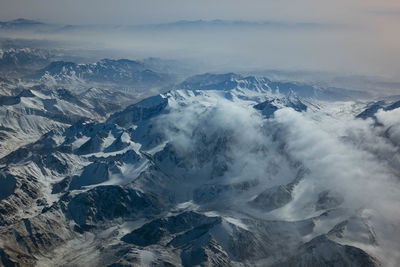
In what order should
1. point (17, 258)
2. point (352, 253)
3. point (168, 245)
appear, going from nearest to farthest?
point (352, 253), point (17, 258), point (168, 245)

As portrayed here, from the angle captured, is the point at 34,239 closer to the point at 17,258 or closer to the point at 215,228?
the point at 17,258

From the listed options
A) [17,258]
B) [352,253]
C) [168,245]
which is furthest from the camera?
[168,245]

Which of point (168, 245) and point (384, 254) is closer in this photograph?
point (384, 254)

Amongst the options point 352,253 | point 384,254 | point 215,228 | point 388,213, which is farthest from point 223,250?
point 388,213

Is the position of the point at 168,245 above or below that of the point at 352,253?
below

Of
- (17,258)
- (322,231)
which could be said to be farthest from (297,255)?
(17,258)

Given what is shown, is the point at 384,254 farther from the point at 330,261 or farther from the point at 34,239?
the point at 34,239

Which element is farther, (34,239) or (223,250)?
(34,239)

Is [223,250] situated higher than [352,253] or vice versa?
[352,253]
